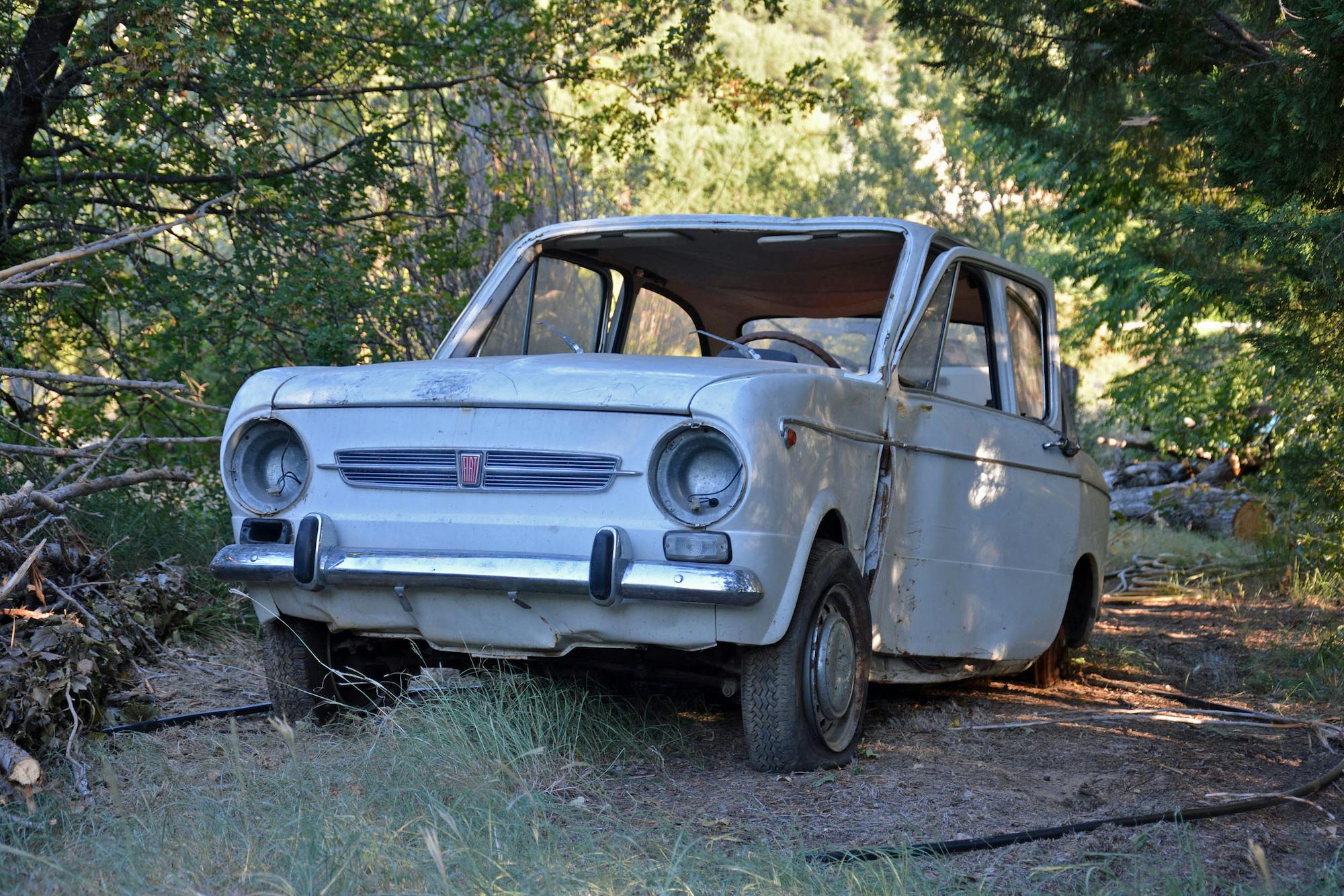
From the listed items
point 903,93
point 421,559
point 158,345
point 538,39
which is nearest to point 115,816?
point 421,559

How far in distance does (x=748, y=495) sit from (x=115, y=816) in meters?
1.83

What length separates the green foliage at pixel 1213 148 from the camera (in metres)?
4.52

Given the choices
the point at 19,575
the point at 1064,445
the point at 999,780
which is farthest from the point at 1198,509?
the point at 19,575

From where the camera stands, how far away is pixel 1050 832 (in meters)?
3.35

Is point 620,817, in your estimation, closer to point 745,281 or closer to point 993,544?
point 993,544

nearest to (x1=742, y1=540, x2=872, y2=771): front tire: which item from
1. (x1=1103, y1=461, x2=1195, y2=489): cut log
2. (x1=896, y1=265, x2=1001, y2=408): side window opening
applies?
(x1=896, y1=265, x2=1001, y2=408): side window opening

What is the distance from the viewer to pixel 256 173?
7676 mm

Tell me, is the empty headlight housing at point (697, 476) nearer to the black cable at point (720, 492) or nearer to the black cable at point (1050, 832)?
the black cable at point (720, 492)

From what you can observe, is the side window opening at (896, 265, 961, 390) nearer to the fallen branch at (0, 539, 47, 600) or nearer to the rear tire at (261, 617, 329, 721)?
the rear tire at (261, 617, 329, 721)

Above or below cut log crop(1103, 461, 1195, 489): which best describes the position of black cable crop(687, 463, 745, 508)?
above

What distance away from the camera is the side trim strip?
Result: 3.76 m

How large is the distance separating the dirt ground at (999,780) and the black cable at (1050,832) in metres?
0.03

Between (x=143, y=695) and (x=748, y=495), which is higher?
(x=748, y=495)

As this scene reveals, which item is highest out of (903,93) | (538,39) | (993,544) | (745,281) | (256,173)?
(903,93)
